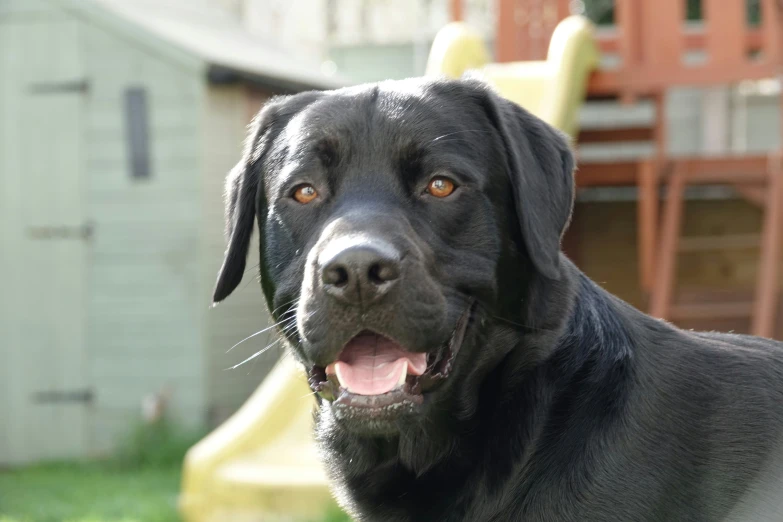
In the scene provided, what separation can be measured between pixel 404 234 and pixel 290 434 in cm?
368

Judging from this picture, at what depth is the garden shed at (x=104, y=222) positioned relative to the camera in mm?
9250

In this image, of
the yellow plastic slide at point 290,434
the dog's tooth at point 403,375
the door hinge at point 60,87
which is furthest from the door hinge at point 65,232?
the dog's tooth at point 403,375

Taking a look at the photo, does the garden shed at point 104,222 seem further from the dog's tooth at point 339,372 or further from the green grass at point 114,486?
the dog's tooth at point 339,372

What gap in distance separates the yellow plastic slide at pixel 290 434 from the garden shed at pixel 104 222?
8.96 ft

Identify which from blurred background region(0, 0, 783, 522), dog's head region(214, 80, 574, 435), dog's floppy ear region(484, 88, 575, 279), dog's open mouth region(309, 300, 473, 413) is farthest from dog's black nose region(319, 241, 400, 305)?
blurred background region(0, 0, 783, 522)

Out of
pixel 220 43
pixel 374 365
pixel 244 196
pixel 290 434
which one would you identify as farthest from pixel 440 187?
pixel 220 43

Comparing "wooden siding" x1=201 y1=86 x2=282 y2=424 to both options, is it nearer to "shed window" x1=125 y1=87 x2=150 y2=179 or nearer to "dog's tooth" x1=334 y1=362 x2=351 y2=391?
"shed window" x1=125 y1=87 x2=150 y2=179

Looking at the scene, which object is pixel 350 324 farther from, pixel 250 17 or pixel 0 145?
pixel 250 17

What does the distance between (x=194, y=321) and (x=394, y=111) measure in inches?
254

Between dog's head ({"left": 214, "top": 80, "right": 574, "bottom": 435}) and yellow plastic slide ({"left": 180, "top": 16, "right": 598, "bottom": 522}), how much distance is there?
4.72 ft

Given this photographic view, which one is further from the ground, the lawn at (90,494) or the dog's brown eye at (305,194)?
the dog's brown eye at (305,194)

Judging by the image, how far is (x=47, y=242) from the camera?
371 inches

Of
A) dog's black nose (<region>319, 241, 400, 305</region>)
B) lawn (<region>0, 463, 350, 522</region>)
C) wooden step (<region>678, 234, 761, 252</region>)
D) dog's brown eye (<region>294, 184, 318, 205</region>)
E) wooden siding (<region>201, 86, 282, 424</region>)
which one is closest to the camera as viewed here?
dog's black nose (<region>319, 241, 400, 305</region>)

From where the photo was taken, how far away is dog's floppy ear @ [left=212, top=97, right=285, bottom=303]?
335 centimetres
